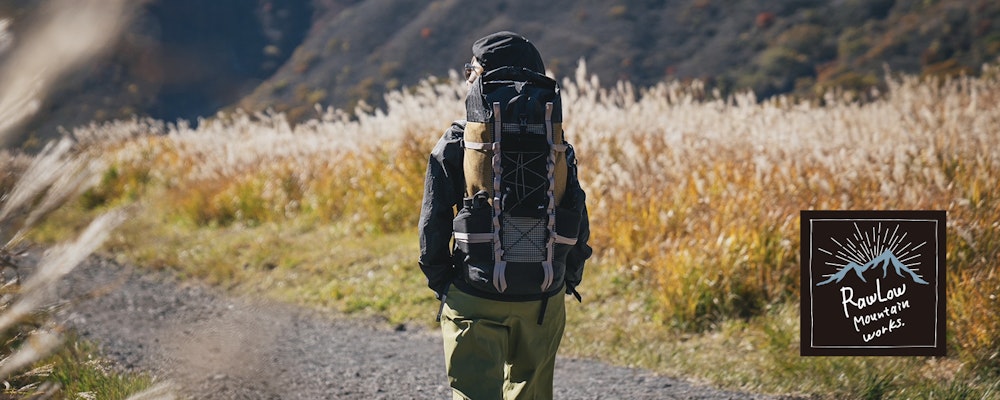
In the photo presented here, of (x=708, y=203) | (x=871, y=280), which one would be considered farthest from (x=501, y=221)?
(x=708, y=203)

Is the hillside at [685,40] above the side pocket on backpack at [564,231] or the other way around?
above

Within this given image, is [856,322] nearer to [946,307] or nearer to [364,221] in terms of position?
[946,307]

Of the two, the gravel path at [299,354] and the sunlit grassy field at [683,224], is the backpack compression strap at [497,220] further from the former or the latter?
the sunlit grassy field at [683,224]

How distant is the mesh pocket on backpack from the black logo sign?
6.91 feet

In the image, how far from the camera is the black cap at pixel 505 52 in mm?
2855

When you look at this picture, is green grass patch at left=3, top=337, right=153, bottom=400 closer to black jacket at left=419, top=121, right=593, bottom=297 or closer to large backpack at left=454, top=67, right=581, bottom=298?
black jacket at left=419, top=121, right=593, bottom=297

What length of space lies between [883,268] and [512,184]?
8.55 ft

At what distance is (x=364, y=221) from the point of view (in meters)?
9.09

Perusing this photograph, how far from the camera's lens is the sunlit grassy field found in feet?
15.4

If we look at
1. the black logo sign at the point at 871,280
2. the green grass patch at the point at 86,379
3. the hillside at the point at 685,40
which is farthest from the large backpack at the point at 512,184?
the hillside at the point at 685,40

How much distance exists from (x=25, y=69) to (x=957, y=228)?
4.94m

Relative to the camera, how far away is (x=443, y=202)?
288cm

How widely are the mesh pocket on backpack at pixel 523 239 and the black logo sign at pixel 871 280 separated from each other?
6.91 feet

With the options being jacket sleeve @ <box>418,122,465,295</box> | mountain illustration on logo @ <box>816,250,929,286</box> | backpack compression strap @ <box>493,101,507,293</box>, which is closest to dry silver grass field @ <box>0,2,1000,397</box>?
mountain illustration on logo @ <box>816,250,929,286</box>
